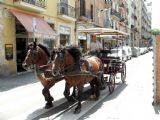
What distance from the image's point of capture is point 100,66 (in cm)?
1180

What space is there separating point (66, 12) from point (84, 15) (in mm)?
6279

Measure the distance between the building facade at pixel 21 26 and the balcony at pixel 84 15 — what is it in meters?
5.92

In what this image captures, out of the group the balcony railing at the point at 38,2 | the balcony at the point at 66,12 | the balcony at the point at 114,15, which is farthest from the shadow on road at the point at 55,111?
the balcony at the point at 114,15

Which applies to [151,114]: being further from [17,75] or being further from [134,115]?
[17,75]

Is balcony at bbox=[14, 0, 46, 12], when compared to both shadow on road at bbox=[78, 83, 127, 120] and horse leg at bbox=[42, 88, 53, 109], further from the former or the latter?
horse leg at bbox=[42, 88, 53, 109]

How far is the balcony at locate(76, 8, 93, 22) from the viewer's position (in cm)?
3266

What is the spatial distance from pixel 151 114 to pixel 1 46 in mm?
11712

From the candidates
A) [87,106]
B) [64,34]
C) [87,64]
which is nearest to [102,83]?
[87,64]

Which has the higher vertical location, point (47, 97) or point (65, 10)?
point (65, 10)

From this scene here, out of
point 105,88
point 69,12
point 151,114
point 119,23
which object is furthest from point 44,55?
point 119,23

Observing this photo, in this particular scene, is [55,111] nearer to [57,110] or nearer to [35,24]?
[57,110]

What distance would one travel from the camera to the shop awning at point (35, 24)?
19337 millimetres

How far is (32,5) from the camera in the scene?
21250mm

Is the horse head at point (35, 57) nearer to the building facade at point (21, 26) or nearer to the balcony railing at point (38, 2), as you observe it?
the building facade at point (21, 26)
